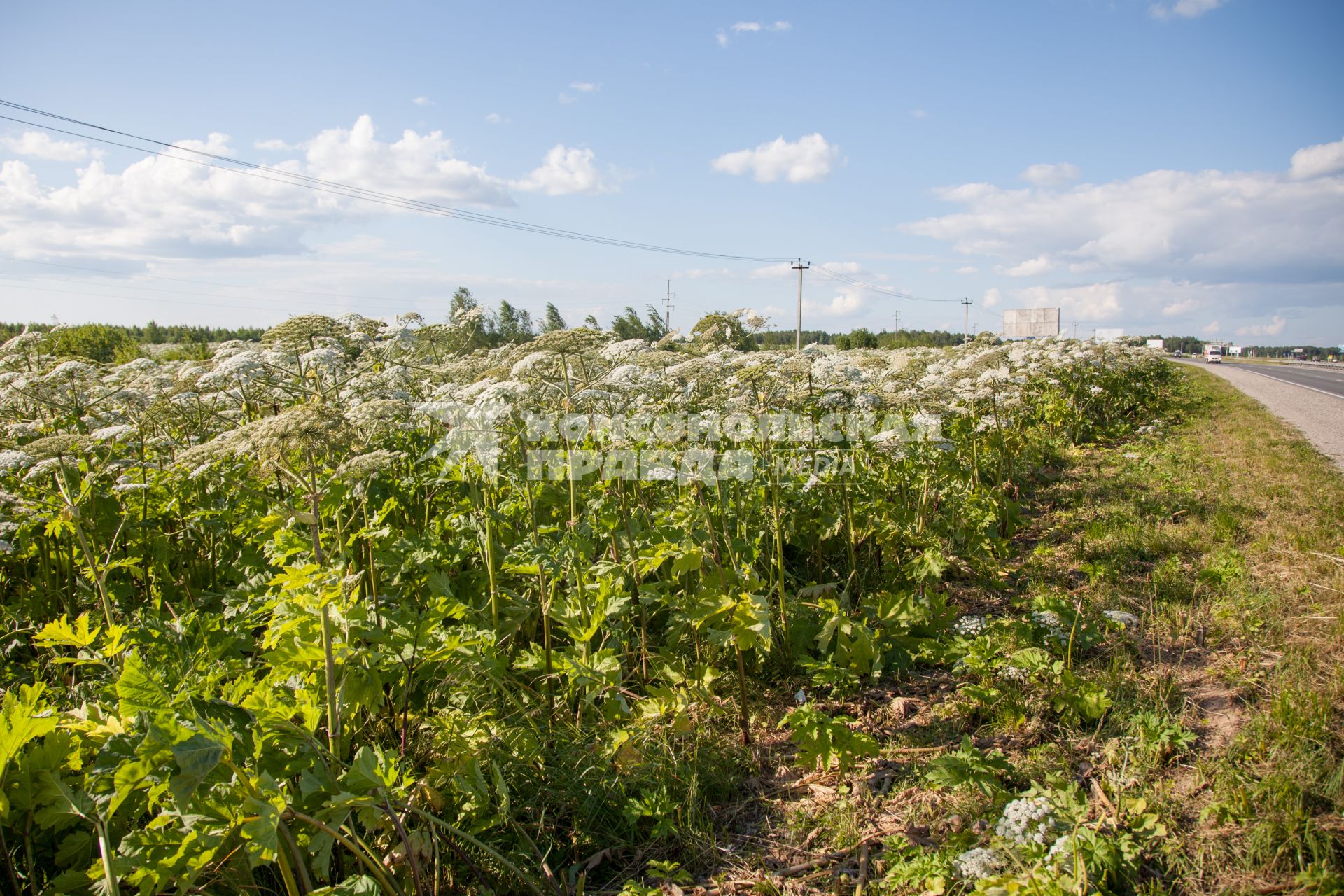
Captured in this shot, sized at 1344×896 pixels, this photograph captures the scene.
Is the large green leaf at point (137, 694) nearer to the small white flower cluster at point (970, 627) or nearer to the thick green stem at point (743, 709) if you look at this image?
the thick green stem at point (743, 709)

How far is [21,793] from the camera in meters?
1.96

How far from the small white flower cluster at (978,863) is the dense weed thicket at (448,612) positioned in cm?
2

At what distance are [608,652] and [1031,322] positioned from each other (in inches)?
1966

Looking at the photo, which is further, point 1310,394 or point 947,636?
point 1310,394

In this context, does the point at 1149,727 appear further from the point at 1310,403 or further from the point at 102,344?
the point at 102,344

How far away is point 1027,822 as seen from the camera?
2.39 meters

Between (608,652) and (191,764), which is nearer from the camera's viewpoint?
(191,764)

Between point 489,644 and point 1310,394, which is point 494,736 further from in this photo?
point 1310,394

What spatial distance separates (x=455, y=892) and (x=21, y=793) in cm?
132

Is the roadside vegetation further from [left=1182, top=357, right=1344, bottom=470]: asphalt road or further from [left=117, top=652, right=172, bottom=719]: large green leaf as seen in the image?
[left=1182, top=357, right=1344, bottom=470]: asphalt road

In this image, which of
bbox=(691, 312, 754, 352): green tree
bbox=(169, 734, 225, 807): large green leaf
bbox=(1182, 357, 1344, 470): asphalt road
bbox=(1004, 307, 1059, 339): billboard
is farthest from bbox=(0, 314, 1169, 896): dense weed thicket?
bbox=(1004, 307, 1059, 339): billboard

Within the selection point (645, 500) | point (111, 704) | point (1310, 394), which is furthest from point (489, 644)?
point (1310, 394)

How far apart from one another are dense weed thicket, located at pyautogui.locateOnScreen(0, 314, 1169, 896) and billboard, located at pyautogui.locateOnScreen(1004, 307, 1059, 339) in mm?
43885

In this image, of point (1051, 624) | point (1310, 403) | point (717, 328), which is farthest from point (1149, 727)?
point (1310, 403)
